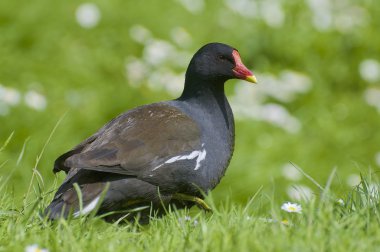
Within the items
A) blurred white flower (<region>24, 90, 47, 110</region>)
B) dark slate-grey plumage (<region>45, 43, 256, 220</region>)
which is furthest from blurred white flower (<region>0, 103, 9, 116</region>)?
dark slate-grey plumage (<region>45, 43, 256, 220</region>)

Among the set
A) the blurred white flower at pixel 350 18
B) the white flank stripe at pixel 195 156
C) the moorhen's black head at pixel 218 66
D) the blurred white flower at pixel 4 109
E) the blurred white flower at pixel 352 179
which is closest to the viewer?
the white flank stripe at pixel 195 156

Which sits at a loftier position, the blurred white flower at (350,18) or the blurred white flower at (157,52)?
the blurred white flower at (350,18)

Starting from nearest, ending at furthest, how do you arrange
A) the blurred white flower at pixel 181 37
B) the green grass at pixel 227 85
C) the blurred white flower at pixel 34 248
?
the blurred white flower at pixel 34 248
the green grass at pixel 227 85
the blurred white flower at pixel 181 37

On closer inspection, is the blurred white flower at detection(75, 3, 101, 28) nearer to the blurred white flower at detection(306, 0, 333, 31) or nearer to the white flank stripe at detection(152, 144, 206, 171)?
the blurred white flower at detection(306, 0, 333, 31)

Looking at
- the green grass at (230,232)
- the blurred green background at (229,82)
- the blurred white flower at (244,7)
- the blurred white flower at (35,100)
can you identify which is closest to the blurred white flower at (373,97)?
the blurred green background at (229,82)

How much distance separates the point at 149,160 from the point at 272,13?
20.7 feet

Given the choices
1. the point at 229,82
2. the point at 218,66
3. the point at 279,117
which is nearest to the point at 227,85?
the point at 229,82

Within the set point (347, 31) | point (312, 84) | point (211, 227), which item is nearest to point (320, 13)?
point (347, 31)

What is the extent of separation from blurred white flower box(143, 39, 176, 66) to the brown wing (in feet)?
13.1

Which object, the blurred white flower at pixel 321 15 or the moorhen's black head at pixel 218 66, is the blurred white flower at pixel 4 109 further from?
the blurred white flower at pixel 321 15

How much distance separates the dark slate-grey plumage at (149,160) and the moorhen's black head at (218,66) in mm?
263

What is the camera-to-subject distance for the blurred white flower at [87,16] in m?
9.09

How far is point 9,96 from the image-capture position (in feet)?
25.1

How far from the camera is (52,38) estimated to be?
8734 mm
